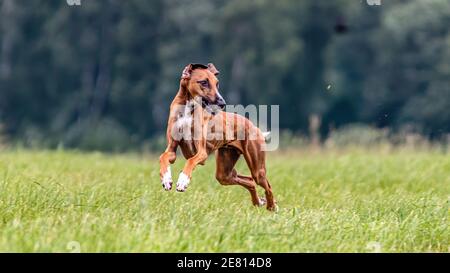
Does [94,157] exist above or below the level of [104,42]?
below

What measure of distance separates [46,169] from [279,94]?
37129 millimetres

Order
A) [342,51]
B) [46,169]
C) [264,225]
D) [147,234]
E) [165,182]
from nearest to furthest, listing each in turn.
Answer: [147,234] < [264,225] < [165,182] < [46,169] < [342,51]

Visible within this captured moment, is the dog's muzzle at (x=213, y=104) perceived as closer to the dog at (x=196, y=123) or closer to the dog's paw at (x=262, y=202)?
the dog at (x=196, y=123)

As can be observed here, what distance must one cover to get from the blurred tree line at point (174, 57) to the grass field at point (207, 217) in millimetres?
36917

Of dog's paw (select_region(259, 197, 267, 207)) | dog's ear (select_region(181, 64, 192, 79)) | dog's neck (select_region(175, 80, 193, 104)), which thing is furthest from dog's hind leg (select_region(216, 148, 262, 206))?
dog's ear (select_region(181, 64, 192, 79))

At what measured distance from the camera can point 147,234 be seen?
7.14m

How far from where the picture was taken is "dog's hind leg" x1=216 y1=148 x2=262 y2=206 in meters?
10.3

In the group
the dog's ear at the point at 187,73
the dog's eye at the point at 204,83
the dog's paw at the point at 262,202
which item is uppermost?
the dog's ear at the point at 187,73

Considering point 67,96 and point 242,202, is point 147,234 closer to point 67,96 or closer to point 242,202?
point 242,202

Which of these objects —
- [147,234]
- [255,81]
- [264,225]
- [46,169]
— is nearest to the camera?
[147,234]

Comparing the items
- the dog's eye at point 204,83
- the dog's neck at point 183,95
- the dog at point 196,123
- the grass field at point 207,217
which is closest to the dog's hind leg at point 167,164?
the dog at point 196,123

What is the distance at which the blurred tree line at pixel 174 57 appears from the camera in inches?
1977

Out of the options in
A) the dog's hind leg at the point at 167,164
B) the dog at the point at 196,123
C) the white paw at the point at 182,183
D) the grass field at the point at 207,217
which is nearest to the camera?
the grass field at the point at 207,217

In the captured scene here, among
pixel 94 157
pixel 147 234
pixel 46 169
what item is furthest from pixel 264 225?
pixel 94 157
